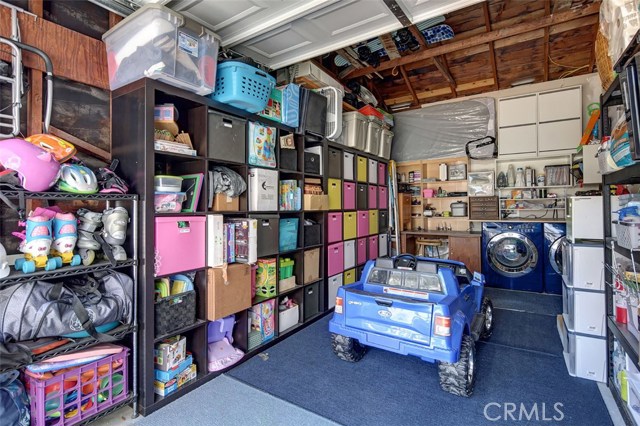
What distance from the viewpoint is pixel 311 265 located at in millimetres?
3463

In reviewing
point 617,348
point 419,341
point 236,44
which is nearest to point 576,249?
point 617,348

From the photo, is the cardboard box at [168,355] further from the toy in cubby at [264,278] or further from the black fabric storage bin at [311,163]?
the black fabric storage bin at [311,163]

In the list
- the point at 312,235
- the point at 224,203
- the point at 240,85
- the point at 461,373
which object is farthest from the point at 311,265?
the point at 240,85

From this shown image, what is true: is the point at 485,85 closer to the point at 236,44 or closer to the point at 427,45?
the point at 427,45

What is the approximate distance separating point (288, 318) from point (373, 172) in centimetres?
257

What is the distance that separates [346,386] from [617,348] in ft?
6.00

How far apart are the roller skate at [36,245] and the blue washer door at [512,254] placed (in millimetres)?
5038

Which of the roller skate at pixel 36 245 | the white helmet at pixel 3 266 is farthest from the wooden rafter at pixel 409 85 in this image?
the white helmet at pixel 3 266

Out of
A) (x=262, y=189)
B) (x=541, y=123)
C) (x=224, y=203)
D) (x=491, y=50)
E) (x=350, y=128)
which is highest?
(x=491, y=50)

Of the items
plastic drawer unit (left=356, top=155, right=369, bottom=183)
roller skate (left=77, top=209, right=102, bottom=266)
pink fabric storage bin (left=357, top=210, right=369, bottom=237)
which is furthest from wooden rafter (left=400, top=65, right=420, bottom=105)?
roller skate (left=77, top=209, right=102, bottom=266)

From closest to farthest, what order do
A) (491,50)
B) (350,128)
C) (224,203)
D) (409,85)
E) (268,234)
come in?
(224,203) → (268,234) → (350,128) → (491,50) → (409,85)

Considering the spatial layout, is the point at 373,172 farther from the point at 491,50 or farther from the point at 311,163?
the point at 491,50

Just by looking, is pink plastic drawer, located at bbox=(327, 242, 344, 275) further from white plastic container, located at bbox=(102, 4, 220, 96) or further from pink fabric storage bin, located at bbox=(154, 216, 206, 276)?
white plastic container, located at bbox=(102, 4, 220, 96)

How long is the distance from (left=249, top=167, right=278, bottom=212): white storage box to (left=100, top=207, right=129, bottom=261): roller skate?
1.00 meters
